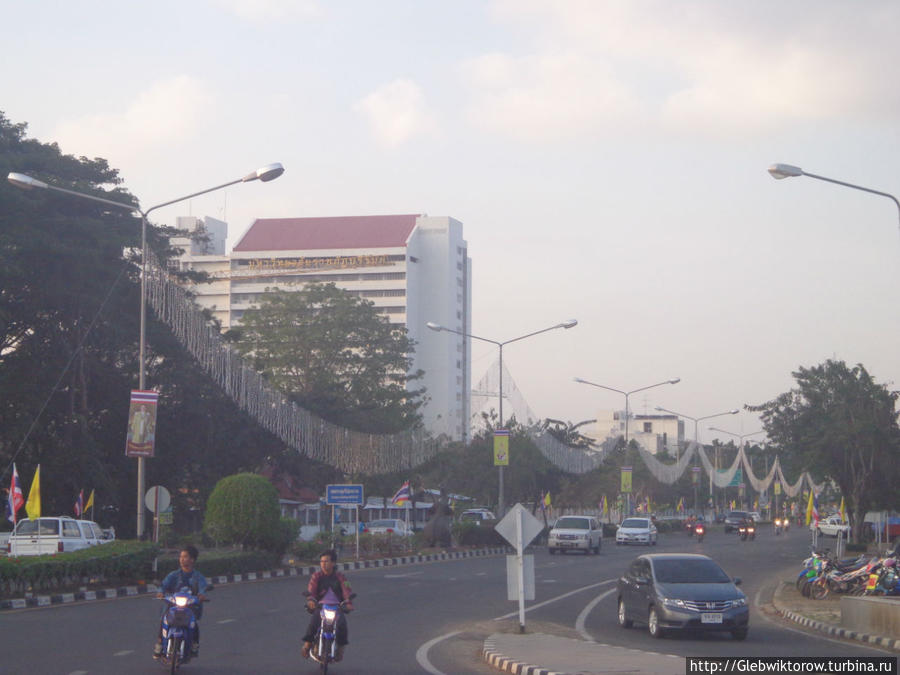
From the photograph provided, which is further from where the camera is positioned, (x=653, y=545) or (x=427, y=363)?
(x=427, y=363)

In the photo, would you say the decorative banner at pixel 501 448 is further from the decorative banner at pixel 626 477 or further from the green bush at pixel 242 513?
the decorative banner at pixel 626 477

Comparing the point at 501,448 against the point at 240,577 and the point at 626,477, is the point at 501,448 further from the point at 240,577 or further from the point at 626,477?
the point at 626,477

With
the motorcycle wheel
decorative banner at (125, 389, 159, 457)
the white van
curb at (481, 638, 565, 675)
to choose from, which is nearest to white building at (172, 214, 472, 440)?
the white van

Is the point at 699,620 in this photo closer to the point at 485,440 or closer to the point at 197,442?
the point at 197,442

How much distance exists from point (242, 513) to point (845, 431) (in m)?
25.7

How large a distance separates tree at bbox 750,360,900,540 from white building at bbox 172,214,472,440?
274 feet

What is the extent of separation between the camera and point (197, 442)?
49594mm

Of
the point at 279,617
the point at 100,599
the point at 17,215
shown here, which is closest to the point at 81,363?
the point at 17,215

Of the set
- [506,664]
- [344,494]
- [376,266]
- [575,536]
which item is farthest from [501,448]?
[376,266]

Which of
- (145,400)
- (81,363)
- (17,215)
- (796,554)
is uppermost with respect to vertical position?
(17,215)

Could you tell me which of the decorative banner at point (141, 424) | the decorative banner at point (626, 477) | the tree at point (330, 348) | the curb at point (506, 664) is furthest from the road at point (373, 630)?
the tree at point (330, 348)

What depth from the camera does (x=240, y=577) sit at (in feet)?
101

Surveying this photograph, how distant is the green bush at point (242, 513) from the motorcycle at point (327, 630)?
65.1 feet

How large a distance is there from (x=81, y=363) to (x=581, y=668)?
35.3 meters
